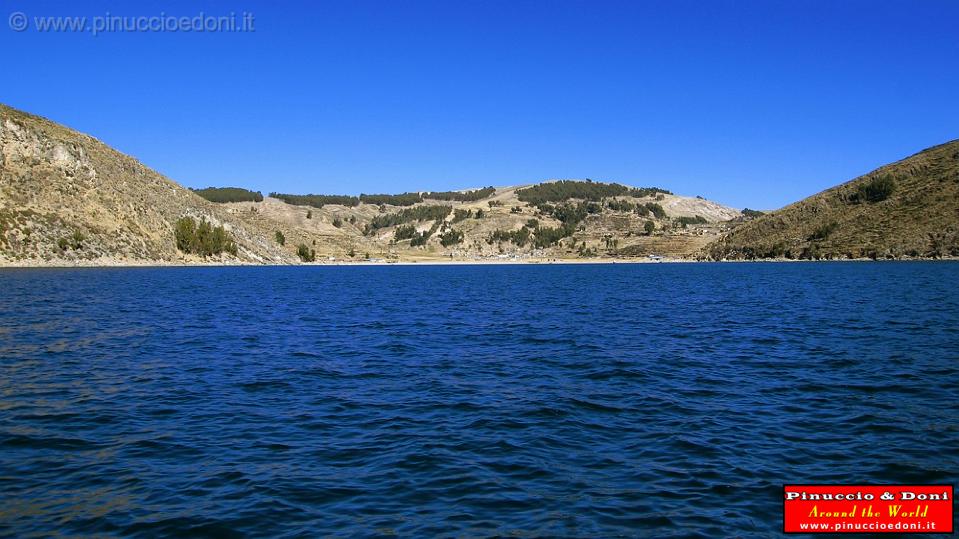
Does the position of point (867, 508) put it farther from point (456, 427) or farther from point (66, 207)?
point (66, 207)

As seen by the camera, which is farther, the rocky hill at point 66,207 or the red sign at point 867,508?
the rocky hill at point 66,207

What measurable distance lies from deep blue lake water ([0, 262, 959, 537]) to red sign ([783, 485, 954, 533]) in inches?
20.7

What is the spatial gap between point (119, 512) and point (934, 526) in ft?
56.1

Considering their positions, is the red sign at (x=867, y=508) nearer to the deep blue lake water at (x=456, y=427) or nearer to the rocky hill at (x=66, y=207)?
the deep blue lake water at (x=456, y=427)

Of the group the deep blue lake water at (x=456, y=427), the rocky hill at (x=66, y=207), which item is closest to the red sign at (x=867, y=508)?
the deep blue lake water at (x=456, y=427)

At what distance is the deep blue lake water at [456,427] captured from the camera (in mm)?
14583

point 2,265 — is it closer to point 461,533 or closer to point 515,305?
point 515,305

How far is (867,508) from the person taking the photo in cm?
1475

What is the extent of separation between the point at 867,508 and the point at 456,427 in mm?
Answer: 11296

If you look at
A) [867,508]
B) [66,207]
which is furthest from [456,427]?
[66,207]

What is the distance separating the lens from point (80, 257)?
159 metres

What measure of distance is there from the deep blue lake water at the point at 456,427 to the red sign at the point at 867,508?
20.7 inches

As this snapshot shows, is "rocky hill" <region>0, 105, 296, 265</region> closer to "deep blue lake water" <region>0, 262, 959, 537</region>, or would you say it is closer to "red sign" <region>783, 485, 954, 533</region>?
"deep blue lake water" <region>0, 262, 959, 537</region>

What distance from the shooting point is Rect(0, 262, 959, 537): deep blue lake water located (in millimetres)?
14583
